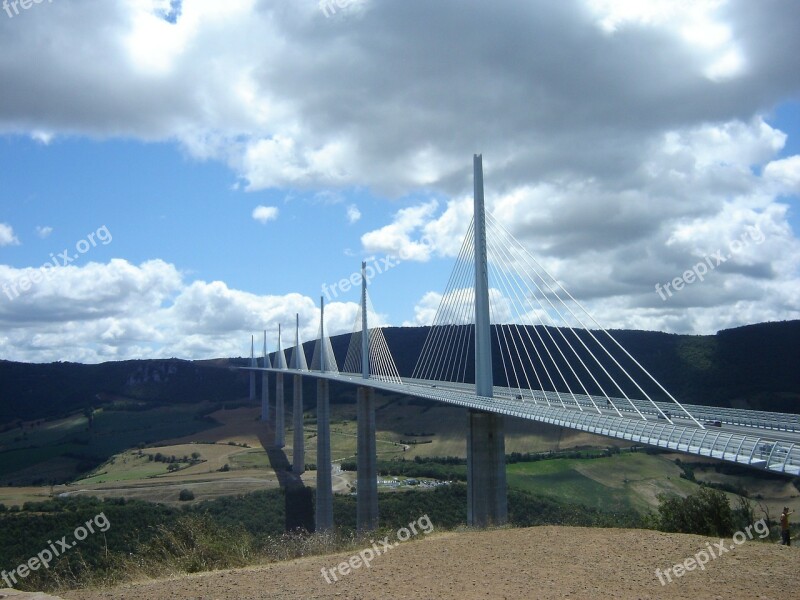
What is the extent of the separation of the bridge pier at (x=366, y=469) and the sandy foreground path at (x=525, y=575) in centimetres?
2985

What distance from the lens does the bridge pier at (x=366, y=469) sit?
40.9 metres

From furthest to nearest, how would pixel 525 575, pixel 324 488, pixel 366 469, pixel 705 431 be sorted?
pixel 324 488 → pixel 366 469 → pixel 705 431 → pixel 525 575

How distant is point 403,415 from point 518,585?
3236 inches

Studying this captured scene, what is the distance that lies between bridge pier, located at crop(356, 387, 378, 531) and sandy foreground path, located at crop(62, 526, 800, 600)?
1175 inches

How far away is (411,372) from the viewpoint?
87.0m

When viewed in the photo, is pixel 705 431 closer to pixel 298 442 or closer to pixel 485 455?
pixel 485 455

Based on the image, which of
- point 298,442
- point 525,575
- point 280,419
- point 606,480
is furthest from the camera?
point 280,419

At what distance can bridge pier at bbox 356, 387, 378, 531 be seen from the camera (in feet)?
134

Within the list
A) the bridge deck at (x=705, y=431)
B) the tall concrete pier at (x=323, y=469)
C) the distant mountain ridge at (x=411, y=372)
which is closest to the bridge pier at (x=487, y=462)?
the bridge deck at (x=705, y=431)

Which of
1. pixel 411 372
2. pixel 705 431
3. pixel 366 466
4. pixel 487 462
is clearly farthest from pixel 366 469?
pixel 411 372

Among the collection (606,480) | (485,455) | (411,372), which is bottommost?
(606,480)

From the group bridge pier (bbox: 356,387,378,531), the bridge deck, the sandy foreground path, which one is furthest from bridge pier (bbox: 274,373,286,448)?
the sandy foreground path

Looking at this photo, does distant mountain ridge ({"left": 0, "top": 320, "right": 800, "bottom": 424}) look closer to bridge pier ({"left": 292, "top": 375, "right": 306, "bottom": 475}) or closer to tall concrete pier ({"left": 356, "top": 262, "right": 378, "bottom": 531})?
bridge pier ({"left": 292, "top": 375, "right": 306, "bottom": 475})

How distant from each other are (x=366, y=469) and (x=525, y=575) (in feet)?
110
